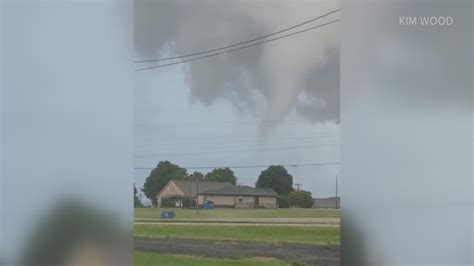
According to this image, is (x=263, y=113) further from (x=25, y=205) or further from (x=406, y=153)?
(x=25, y=205)

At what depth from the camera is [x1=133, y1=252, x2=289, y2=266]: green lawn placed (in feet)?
9.81

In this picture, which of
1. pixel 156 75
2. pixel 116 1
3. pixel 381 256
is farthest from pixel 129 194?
pixel 381 256

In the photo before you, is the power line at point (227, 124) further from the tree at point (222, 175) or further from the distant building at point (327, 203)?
the distant building at point (327, 203)

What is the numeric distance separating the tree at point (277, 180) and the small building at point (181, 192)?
245 millimetres

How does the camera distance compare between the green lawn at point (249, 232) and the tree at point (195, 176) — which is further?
the tree at point (195, 176)

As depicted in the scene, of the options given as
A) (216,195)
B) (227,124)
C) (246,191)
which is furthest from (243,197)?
(227,124)

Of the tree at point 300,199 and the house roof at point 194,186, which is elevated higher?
the house roof at point 194,186

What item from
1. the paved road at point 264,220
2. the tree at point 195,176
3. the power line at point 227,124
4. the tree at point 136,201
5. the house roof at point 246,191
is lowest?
the paved road at point 264,220

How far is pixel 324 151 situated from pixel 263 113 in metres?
0.40

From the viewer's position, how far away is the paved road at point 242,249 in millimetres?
2945

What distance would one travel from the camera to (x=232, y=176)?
9.89 feet

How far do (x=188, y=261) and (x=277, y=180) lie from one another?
0.70 meters

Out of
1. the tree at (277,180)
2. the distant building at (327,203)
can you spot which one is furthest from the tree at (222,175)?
the distant building at (327,203)

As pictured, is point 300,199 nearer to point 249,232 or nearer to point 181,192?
point 249,232
